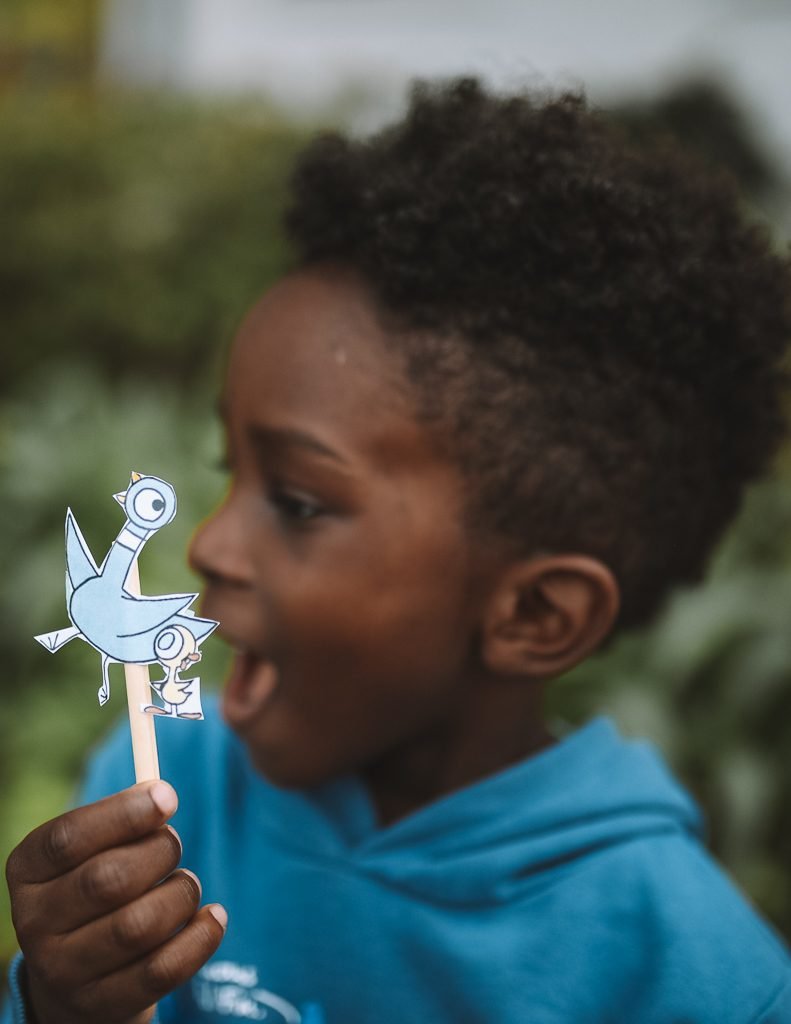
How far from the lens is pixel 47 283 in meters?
5.20

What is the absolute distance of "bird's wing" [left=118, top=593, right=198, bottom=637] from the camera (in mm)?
1097

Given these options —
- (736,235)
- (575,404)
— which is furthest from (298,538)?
(736,235)

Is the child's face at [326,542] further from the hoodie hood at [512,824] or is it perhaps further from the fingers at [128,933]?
the fingers at [128,933]

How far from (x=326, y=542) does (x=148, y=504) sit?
410 millimetres

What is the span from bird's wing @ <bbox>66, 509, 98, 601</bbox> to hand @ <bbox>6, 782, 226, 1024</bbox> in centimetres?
21

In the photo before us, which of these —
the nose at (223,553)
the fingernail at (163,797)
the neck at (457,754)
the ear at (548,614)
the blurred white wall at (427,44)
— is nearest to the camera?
the fingernail at (163,797)

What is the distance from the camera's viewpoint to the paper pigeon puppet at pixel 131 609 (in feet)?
3.57

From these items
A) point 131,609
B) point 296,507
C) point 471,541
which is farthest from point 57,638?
point 471,541

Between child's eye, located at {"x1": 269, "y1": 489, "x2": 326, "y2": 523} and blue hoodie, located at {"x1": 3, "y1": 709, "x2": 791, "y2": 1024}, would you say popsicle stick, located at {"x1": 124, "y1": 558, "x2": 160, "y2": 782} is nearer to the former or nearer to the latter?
child's eye, located at {"x1": 269, "y1": 489, "x2": 326, "y2": 523}

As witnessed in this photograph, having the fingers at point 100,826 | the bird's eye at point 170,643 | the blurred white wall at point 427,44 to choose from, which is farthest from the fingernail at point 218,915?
the blurred white wall at point 427,44

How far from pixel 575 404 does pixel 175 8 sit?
24.0ft

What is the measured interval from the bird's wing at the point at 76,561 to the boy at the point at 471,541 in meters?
0.35

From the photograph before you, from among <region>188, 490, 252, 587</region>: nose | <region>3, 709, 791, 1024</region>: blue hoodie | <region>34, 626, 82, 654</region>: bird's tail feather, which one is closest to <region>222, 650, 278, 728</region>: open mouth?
<region>188, 490, 252, 587</region>: nose

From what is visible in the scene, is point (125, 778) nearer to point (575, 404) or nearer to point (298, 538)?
point (298, 538)
